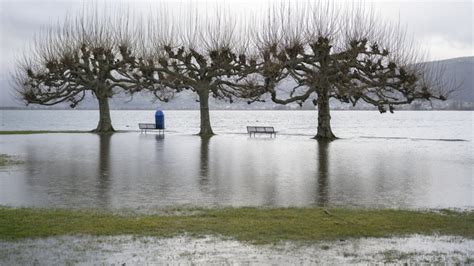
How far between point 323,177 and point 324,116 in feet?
73.0

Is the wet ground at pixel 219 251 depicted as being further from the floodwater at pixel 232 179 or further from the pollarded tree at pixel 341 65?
the pollarded tree at pixel 341 65

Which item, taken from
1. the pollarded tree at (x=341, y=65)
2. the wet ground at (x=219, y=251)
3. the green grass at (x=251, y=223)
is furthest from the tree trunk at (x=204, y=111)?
the wet ground at (x=219, y=251)

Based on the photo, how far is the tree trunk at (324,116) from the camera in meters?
42.0

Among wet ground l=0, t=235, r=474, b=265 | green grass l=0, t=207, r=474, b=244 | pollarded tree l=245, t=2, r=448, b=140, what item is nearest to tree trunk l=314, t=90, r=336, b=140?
pollarded tree l=245, t=2, r=448, b=140

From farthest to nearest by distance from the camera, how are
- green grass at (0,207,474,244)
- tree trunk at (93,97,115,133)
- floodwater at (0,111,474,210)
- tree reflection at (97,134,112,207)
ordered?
tree trunk at (93,97,115,133) < tree reflection at (97,134,112,207) < floodwater at (0,111,474,210) < green grass at (0,207,474,244)

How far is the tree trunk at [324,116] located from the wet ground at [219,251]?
3137 cm

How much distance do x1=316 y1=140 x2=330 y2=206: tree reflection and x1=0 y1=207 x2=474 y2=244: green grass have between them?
1862 millimetres

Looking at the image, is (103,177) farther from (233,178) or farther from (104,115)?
(104,115)

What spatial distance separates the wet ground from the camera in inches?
365

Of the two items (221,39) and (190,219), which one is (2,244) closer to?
(190,219)

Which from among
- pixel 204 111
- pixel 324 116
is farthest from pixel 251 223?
pixel 204 111

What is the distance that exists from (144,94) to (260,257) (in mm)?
43357

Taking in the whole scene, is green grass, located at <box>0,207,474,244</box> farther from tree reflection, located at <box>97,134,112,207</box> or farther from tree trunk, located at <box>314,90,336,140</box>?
tree trunk, located at <box>314,90,336,140</box>

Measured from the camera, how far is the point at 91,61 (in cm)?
4894
